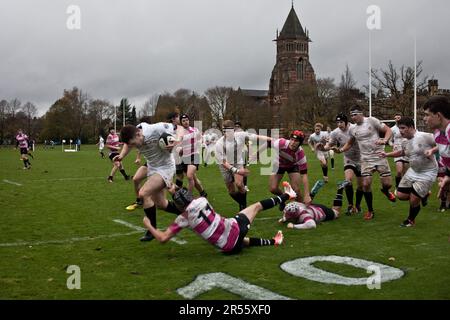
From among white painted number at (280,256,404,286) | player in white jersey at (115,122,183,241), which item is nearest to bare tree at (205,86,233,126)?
player in white jersey at (115,122,183,241)

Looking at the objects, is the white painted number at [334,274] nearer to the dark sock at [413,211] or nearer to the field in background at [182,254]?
the field in background at [182,254]

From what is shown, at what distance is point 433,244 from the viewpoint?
25.2ft

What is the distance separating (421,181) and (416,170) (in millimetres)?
319

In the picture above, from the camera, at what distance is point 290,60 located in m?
137

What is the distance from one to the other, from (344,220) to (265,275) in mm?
4289

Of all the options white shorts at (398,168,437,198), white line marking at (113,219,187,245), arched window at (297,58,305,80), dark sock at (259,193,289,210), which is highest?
arched window at (297,58,305,80)

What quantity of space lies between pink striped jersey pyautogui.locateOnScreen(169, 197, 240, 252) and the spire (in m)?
136

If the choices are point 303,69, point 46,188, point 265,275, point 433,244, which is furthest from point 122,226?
point 303,69

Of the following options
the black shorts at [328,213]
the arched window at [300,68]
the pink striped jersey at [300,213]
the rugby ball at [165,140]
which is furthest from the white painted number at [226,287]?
the arched window at [300,68]

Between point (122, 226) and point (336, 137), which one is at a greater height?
point (336, 137)

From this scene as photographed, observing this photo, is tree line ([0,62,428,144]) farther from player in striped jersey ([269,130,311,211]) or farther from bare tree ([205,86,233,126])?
player in striped jersey ([269,130,311,211])

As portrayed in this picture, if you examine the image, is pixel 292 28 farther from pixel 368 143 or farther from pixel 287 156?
pixel 287 156

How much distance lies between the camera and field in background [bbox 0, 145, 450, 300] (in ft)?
18.4
